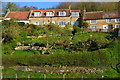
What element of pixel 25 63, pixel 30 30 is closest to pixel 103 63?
pixel 25 63

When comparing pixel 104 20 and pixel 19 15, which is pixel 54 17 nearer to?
pixel 19 15

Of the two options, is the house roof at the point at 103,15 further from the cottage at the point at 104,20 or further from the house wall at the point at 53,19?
the house wall at the point at 53,19

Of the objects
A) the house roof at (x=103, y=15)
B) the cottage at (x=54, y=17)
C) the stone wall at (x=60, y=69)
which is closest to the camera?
the stone wall at (x=60, y=69)

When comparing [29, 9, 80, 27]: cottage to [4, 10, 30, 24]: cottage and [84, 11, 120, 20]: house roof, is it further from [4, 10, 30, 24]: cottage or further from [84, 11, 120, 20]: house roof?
[84, 11, 120, 20]: house roof

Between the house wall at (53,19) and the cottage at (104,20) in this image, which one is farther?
the house wall at (53,19)

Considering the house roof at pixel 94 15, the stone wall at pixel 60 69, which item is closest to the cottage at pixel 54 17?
the house roof at pixel 94 15

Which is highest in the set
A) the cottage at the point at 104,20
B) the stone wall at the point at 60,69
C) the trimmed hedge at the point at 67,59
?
the cottage at the point at 104,20

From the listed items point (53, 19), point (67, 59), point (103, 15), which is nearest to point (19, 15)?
point (53, 19)

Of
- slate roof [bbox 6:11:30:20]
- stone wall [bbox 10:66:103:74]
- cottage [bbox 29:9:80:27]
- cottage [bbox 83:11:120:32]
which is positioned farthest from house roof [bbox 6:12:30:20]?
stone wall [bbox 10:66:103:74]

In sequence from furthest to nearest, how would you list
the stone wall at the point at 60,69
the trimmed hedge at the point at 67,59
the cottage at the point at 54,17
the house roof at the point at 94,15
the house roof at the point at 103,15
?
the cottage at the point at 54,17 → the house roof at the point at 94,15 → the house roof at the point at 103,15 → the trimmed hedge at the point at 67,59 → the stone wall at the point at 60,69

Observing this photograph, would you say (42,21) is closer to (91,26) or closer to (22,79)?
(91,26)

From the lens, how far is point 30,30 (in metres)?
9.27

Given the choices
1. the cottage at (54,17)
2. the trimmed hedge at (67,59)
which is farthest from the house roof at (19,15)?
the trimmed hedge at (67,59)

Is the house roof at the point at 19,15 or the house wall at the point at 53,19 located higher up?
the house roof at the point at 19,15
